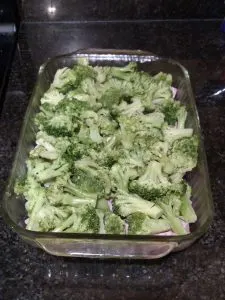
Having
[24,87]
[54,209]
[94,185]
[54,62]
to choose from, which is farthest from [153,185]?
[24,87]

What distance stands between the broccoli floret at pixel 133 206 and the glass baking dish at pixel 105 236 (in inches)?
3.6

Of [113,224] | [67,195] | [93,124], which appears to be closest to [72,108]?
[93,124]

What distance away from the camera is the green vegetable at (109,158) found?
99 centimetres

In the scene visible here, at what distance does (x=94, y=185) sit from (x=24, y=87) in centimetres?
65

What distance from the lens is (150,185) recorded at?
1021mm

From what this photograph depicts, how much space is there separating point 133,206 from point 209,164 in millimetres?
385

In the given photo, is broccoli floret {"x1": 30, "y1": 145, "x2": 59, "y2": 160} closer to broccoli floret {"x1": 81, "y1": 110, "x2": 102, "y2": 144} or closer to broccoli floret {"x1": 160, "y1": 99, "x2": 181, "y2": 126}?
broccoli floret {"x1": 81, "y1": 110, "x2": 102, "y2": 144}

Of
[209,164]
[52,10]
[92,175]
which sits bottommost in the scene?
[209,164]

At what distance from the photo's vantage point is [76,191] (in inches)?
39.9

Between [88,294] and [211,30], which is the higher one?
[211,30]

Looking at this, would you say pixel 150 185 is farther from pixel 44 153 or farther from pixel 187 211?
pixel 44 153

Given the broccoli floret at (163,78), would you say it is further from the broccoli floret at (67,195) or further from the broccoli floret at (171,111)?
the broccoli floret at (67,195)

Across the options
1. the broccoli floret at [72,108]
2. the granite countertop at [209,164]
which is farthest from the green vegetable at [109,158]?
the granite countertop at [209,164]

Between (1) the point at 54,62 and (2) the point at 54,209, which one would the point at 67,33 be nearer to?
(1) the point at 54,62
